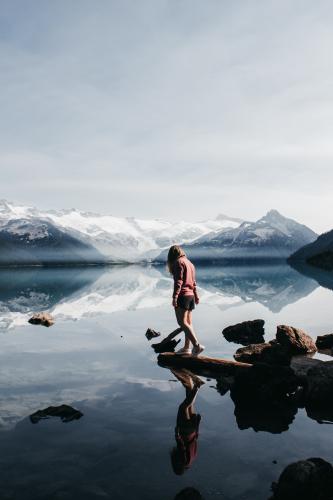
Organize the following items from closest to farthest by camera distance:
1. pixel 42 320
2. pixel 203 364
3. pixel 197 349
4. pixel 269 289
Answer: pixel 203 364
pixel 197 349
pixel 42 320
pixel 269 289

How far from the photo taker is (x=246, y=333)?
75.5 ft

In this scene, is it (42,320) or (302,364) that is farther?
(42,320)

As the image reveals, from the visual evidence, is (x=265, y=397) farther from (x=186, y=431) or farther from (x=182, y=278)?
(x=182, y=278)

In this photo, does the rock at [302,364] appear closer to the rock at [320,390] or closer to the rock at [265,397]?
the rock at [320,390]

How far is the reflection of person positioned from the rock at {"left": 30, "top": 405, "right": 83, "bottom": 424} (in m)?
2.60

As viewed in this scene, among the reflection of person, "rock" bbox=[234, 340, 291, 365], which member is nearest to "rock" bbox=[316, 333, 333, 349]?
"rock" bbox=[234, 340, 291, 365]

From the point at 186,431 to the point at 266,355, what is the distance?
716cm

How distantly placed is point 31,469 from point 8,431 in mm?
2101

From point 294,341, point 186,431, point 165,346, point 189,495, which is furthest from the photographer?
point 165,346

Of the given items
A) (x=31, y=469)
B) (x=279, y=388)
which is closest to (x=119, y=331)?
(x=279, y=388)

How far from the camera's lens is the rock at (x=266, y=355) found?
15633mm

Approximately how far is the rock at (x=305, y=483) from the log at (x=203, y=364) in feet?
20.7

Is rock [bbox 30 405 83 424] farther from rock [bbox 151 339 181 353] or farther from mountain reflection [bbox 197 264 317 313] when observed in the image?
mountain reflection [bbox 197 264 317 313]

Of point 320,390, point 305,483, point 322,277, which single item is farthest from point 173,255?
point 322,277
